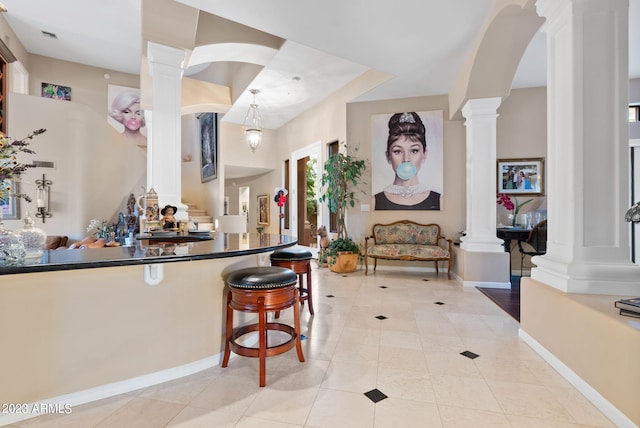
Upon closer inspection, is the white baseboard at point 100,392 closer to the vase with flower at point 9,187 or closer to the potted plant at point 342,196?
the vase with flower at point 9,187

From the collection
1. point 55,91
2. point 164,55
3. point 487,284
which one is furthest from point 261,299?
point 55,91

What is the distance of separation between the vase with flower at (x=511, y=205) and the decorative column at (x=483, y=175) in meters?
0.84

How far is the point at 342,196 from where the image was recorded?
5.46 m

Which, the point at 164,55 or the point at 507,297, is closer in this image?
the point at 164,55

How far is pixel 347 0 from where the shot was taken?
295cm

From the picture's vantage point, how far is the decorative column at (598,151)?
1928mm

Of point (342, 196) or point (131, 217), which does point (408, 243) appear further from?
point (131, 217)

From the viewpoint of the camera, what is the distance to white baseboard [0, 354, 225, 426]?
4.97 ft

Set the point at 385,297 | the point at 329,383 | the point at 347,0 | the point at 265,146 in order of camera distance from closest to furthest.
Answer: the point at 329,383
the point at 347,0
the point at 385,297
the point at 265,146

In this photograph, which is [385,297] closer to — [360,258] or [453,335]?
[453,335]

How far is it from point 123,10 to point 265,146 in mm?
4015

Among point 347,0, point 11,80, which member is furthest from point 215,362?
point 11,80

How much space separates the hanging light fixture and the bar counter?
4813 mm

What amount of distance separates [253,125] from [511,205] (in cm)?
628
